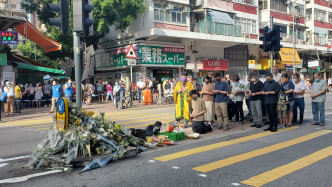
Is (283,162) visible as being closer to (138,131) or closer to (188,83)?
(138,131)

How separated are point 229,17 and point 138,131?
75.6 ft

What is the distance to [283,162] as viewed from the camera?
585cm

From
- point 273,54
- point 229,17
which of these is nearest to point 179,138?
point 273,54

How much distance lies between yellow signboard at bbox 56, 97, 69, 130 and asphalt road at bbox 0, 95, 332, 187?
3.46ft

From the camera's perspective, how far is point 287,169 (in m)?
5.38

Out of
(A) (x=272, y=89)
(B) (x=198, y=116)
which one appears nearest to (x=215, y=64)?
(A) (x=272, y=89)

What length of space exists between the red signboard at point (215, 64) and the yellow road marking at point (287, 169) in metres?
21.4

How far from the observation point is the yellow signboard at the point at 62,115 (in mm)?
6293

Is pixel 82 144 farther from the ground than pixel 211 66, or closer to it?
closer to it

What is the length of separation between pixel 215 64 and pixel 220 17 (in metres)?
4.39

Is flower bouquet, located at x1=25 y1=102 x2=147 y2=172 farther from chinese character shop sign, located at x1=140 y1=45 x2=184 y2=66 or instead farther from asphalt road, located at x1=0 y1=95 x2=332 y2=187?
chinese character shop sign, located at x1=140 y1=45 x2=184 y2=66

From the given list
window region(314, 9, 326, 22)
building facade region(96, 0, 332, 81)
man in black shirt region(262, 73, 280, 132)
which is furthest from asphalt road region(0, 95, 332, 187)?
window region(314, 9, 326, 22)

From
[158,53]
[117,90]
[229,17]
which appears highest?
[229,17]

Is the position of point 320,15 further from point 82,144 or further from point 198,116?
point 82,144
